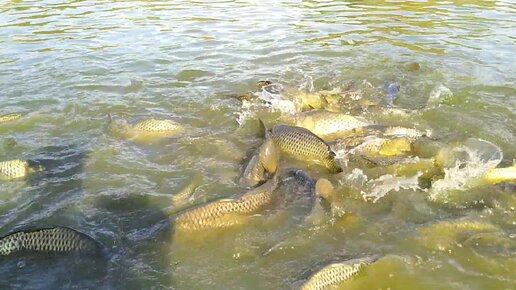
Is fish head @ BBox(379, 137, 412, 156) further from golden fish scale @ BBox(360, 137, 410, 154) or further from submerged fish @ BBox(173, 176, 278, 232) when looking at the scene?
submerged fish @ BBox(173, 176, 278, 232)

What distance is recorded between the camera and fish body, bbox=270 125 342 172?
512 cm

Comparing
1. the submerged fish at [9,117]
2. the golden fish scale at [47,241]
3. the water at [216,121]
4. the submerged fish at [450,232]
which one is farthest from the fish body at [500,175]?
the submerged fish at [9,117]

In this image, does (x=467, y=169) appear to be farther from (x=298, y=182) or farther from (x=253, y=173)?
(x=253, y=173)

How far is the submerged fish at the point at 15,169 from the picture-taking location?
5.04m

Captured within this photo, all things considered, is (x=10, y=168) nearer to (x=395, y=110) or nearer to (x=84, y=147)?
(x=84, y=147)

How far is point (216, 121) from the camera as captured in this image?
668cm

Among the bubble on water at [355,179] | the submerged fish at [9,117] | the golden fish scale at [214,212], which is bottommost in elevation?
the bubble on water at [355,179]

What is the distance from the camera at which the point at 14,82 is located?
8328 mm

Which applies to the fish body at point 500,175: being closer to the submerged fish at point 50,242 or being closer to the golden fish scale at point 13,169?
the submerged fish at point 50,242

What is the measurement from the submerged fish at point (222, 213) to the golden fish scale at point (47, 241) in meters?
0.82

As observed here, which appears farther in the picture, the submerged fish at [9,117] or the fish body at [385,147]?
the submerged fish at [9,117]

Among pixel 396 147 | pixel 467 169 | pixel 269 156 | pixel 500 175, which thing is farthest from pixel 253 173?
pixel 500 175

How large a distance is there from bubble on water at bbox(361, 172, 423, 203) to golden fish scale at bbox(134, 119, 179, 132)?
111 inches

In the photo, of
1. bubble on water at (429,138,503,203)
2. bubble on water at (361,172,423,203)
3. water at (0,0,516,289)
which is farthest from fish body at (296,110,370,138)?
A: bubble on water at (429,138,503,203)
